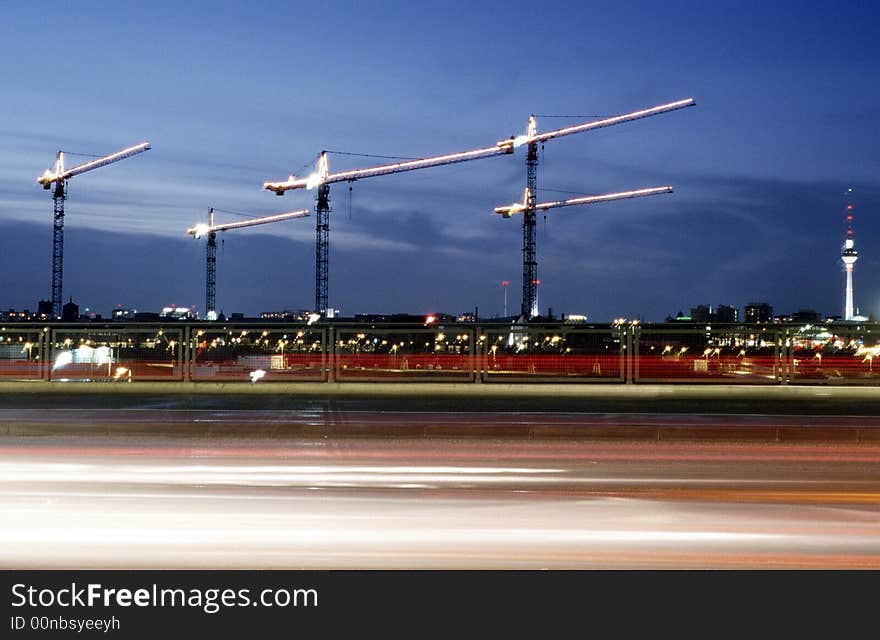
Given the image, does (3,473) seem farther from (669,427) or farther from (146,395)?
(146,395)

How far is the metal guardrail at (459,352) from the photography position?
24.2 metres

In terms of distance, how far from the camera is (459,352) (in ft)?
80.7

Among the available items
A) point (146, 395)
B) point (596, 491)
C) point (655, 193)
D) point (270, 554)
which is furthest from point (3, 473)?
point (655, 193)

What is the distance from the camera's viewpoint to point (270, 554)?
7.89 metres

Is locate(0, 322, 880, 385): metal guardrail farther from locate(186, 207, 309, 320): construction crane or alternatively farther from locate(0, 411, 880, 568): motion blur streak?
locate(186, 207, 309, 320): construction crane

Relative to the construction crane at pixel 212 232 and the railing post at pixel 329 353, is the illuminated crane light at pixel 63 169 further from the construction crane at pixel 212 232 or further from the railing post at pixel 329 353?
the railing post at pixel 329 353

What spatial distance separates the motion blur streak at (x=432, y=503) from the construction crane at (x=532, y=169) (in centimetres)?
6981

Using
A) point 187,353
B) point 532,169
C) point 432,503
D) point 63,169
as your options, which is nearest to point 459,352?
point 187,353

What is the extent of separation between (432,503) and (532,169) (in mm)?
96204

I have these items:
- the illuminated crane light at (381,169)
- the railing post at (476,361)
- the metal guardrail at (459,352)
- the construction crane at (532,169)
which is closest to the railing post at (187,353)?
the metal guardrail at (459,352)

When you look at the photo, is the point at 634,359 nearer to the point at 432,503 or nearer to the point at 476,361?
the point at 476,361

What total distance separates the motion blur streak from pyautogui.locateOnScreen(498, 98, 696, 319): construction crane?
229 feet

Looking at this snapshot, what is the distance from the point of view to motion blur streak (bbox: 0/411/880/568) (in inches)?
312

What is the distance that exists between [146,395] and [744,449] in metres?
15.6
